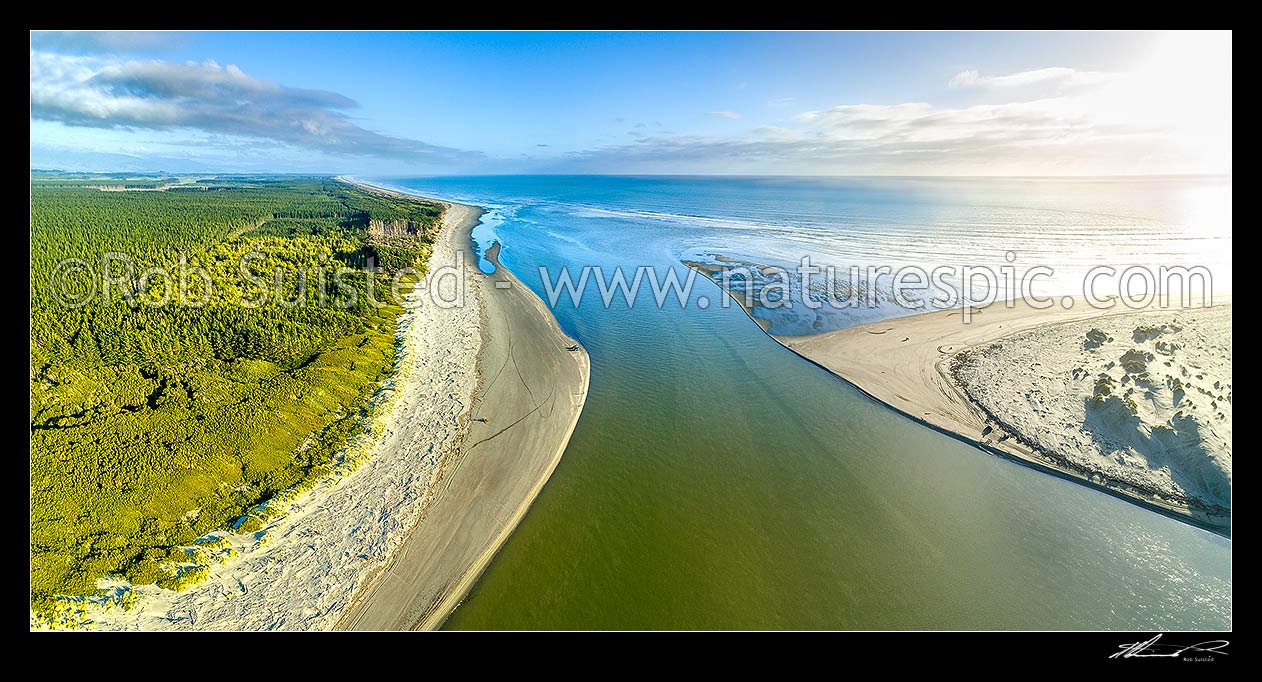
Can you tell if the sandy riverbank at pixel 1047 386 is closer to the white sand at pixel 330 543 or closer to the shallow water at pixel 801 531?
the shallow water at pixel 801 531

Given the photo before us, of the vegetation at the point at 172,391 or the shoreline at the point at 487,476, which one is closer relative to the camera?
the shoreline at the point at 487,476

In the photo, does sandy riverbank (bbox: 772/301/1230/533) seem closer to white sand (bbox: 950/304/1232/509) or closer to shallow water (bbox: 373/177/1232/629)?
white sand (bbox: 950/304/1232/509)

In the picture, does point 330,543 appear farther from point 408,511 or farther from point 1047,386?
point 1047,386

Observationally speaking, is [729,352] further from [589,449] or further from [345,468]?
[345,468]

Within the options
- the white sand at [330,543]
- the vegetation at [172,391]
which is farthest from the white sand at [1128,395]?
the vegetation at [172,391]
